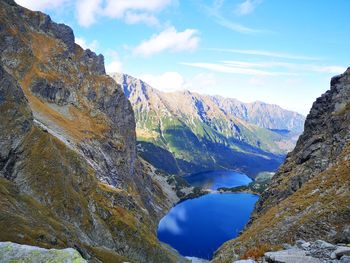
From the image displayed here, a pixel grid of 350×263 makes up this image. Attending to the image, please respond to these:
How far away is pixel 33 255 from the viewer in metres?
14.5

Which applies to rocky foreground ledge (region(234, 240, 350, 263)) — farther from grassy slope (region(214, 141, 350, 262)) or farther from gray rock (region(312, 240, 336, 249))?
grassy slope (region(214, 141, 350, 262))

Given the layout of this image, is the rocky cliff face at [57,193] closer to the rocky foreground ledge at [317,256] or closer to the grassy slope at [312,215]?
the grassy slope at [312,215]

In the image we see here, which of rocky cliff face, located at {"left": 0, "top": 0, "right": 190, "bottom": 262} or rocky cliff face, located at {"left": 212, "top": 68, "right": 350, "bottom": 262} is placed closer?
rocky cliff face, located at {"left": 212, "top": 68, "right": 350, "bottom": 262}

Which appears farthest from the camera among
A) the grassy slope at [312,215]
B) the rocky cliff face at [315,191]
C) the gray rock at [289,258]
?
the rocky cliff face at [315,191]

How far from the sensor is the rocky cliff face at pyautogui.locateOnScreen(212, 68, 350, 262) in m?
38.4

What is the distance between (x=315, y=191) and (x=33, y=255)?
46.4 metres

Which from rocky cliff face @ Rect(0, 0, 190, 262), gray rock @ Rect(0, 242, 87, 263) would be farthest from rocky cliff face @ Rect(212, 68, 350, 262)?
rocky cliff face @ Rect(0, 0, 190, 262)

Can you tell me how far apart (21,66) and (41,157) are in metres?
104

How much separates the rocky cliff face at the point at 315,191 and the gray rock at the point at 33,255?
1473 centimetres

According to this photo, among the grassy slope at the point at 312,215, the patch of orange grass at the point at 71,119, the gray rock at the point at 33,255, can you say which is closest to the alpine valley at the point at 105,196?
the gray rock at the point at 33,255

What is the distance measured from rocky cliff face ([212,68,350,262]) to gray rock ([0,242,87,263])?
48.3 feet

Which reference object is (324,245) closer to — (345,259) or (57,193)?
(345,259)

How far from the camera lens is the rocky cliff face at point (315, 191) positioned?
126 feet

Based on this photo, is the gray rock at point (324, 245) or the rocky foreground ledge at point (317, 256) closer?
the rocky foreground ledge at point (317, 256)
